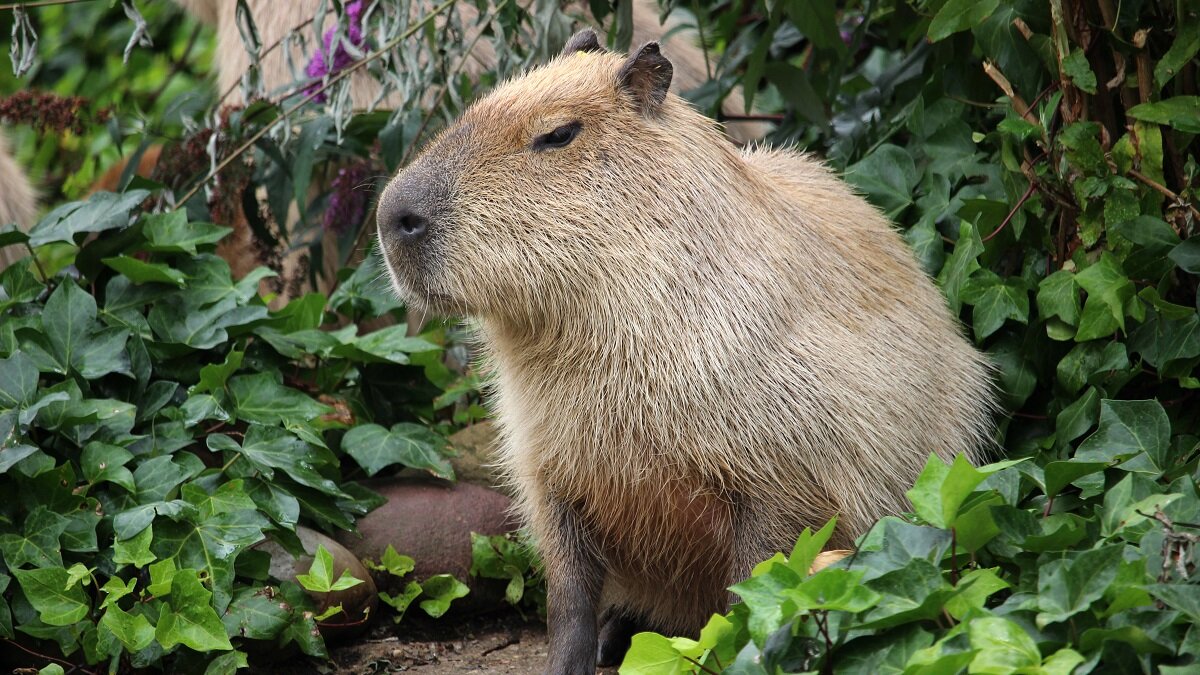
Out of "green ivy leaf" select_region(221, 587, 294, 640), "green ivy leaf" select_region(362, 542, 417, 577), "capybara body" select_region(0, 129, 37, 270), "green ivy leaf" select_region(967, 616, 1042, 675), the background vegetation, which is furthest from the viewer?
"capybara body" select_region(0, 129, 37, 270)

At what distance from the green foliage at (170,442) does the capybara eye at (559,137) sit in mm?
1056

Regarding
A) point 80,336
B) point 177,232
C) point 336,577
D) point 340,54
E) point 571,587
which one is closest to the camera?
point 571,587

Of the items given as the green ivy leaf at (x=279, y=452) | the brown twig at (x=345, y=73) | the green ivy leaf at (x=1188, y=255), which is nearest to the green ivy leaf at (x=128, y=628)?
the green ivy leaf at (x=279, y=452)

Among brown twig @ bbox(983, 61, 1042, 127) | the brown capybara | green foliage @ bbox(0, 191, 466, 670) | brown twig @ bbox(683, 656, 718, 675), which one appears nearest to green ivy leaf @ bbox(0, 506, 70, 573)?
green foliage @ bbox(0, 191, 466, 670)

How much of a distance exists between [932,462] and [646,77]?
1056 millimetres

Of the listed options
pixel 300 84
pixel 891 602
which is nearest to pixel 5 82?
pixel 300 84

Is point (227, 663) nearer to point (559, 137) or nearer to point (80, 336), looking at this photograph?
point (80, 336)

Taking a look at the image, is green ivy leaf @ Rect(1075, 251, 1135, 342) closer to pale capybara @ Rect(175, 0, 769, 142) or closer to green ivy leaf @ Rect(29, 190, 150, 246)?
pale capybara @ Rect(175, 0, 769, 142)

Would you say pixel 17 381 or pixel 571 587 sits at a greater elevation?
pixel 17 381

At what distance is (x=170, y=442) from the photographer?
3232 mm

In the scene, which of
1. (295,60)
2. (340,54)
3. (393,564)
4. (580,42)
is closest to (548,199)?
(580,42)

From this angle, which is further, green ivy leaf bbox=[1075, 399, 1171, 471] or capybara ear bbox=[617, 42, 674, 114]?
capybara ear bbox=[617, 42, 674, 114]

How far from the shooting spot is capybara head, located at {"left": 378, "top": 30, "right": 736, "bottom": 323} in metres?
2.68

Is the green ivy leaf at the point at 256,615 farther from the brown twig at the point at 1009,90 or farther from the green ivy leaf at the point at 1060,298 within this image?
the brown twig at the point at 1009,90
